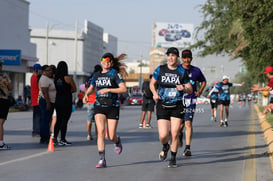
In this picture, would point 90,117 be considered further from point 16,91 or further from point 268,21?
point 16,91

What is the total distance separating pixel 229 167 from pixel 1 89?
16.6ft

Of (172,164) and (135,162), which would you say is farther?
(135,162)

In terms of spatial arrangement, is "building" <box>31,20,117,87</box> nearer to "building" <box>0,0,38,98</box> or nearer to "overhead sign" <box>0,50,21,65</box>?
"building" <box>0,0,38,98</box>

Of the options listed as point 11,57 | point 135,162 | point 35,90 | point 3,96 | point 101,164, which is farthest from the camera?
point 11,57

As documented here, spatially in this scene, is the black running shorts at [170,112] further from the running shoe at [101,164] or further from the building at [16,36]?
the building at [16,36]

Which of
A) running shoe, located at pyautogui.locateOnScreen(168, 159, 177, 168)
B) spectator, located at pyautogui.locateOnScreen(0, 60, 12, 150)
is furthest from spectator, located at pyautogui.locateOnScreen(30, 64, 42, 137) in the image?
running shoe, located at pyautogui.locateOnScreen(168, 159, 177, 168)

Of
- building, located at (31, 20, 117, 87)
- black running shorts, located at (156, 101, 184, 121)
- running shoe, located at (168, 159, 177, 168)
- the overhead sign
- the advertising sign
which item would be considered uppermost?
the advertising sign

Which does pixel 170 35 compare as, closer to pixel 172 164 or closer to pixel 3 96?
pixel 3 96

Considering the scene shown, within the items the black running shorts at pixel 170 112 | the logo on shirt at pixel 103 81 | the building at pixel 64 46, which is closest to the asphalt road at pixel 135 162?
the black running shorts at pixel 170 112

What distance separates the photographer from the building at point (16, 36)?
5512 cm

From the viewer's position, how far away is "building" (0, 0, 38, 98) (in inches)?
2170

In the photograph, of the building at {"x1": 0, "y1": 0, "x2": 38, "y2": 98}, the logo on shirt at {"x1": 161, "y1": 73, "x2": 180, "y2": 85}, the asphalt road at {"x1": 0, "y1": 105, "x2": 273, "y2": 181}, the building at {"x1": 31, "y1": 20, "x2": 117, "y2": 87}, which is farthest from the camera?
the building at {"x1": 31, "y1": 20, "x2": 117, "y2": 87}

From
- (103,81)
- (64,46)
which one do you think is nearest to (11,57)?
(103,81)

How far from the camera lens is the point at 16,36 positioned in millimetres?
58062
